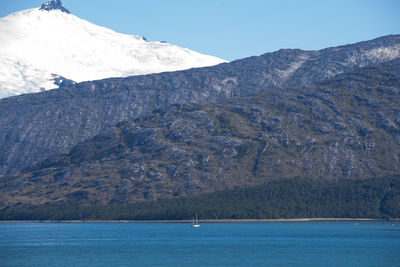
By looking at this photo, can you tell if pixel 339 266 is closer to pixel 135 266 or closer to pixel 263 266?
pixel 263 266

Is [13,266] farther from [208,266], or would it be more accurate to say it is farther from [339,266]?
[339,266]

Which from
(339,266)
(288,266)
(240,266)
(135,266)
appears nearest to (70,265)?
(135,266)

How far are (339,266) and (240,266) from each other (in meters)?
31.1

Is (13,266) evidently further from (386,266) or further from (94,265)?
(386,266)

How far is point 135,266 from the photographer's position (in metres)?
197

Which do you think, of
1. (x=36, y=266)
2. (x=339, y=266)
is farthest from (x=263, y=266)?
(x=36, y=266)

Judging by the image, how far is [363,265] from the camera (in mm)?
198000

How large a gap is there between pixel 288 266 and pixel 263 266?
7992 mm

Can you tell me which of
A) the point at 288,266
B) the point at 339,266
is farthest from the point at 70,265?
the point at 339,266

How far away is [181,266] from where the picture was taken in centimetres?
19762

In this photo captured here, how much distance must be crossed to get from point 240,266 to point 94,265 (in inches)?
1798

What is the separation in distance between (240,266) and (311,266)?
22134mm

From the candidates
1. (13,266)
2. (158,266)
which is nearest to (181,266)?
(158,266)

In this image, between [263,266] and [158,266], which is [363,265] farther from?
[158,266]
